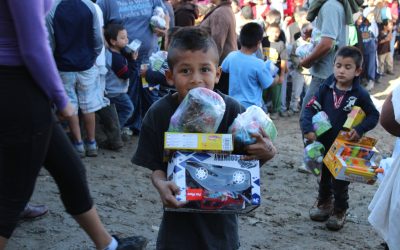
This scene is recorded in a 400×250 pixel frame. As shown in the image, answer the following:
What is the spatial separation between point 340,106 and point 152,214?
190 cm

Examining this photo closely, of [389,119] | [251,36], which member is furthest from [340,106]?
[389,119]

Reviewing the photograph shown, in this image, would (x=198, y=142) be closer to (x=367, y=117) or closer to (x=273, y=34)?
(x=367, y=117)

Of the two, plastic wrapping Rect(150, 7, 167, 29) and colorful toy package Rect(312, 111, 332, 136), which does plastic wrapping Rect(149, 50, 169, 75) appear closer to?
plastic wrapping Rect(150, 7, 167, 29)

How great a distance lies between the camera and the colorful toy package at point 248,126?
2.38 meters

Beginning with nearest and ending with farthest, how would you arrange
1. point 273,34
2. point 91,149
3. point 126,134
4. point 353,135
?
point 353,135 < point 91,149 < point 126,134 < point 273,34

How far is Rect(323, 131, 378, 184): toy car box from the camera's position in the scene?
4289 mm

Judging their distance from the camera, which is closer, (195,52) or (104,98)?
(195,52)

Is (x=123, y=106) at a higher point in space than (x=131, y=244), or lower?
lower

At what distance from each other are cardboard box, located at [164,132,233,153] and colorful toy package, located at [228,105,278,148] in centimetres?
7

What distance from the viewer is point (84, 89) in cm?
608

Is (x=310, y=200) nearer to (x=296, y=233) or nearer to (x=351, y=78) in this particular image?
(x=296, y=233)

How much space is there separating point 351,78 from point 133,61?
10.6ft

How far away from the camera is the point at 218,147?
91.5 inches

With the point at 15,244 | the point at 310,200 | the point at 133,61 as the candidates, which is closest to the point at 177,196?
the point at 15,244
